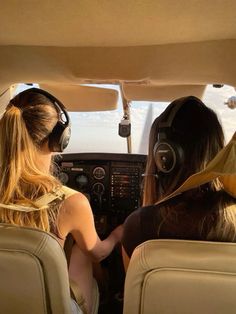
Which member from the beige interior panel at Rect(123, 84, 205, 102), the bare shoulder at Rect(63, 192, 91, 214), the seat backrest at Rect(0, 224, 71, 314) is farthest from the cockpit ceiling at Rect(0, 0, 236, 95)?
the seat backrest at Rect(0, 224, 71, 314)

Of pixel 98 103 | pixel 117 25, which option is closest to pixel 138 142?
pixel 98 103

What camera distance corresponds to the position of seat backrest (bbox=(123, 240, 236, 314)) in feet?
3.00

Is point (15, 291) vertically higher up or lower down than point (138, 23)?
lower down

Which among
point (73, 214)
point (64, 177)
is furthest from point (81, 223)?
point (64, 177)

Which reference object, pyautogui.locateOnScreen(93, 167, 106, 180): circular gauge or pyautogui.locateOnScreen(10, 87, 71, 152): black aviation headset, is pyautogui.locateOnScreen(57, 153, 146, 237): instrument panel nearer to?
pyautogui.locateOnScreen(93, 167, 106, 180): circular gauge

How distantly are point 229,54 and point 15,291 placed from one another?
3.23ft

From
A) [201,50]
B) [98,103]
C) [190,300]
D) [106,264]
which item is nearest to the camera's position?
[190,300]

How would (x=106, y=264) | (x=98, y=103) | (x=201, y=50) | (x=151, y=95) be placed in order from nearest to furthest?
(x=201, y=50) → (x=151, y=95) → (x=98, y=103) → (x=106, y=264)

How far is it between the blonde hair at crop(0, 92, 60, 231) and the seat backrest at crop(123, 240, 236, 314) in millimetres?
388

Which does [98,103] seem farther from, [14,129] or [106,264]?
[106,264]

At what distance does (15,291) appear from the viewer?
108cm

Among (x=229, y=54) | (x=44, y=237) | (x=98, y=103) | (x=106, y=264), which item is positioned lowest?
(x=106, y=264)

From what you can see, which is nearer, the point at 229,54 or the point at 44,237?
the point at 44,237

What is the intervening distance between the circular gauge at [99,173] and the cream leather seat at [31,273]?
110 centimetres
